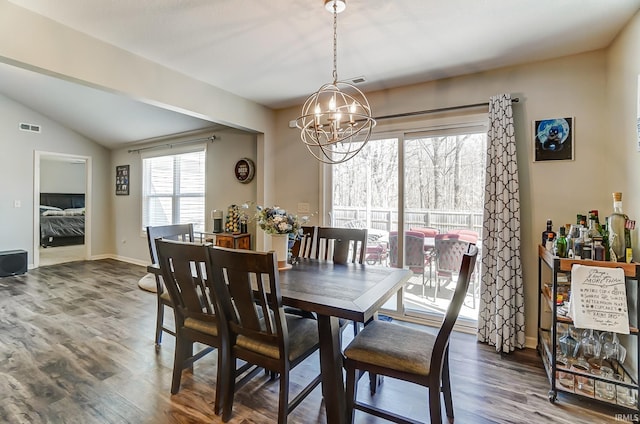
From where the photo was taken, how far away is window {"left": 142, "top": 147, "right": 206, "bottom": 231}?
5.19 m

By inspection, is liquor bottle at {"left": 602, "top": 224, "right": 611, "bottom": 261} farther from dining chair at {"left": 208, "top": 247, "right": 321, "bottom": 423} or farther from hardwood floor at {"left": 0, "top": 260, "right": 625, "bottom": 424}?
dining chair at {"left": 208, "top": 247, "right": 321, "bottom": 423}

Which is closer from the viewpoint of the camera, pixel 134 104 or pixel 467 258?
pixel 467 258

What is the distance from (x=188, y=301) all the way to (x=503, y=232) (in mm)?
2529

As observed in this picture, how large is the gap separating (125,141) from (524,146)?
259 inches

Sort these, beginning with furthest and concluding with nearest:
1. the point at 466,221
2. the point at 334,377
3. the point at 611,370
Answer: the point at 466,221
the point at 611,370
the point at 334,377

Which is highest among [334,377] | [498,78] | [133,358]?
[498,78]

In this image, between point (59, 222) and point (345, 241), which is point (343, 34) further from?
point (59, 222)

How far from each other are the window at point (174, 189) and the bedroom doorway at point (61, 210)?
4.78 ft

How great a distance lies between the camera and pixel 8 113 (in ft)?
16.8

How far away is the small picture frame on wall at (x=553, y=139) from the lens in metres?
2.54

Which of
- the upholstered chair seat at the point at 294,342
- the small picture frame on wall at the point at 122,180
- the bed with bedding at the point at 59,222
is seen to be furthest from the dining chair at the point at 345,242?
the bed with bedding at the point at 59,222

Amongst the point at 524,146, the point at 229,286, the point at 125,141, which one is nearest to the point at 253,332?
the point at 229,286

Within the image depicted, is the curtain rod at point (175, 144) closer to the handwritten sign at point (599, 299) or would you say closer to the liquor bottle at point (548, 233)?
the liquor bottle at point (548, 233)

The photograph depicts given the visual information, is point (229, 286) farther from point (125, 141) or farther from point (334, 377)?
point (125, 141)
